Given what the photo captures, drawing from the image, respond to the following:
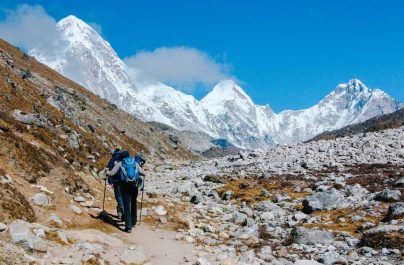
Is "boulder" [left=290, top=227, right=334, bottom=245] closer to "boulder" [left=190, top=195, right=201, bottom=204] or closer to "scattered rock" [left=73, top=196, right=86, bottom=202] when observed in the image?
"scattered rock" [left=73, top=196, right=86, bottom=202]

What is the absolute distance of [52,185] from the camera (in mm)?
23938

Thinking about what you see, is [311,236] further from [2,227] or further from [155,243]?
[2,227]

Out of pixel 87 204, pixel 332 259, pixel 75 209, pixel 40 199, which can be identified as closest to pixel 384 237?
pixel 332 259

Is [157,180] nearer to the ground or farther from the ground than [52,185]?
farther from the ground

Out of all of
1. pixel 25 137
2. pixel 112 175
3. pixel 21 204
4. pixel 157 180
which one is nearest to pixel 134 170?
pixel 112 175

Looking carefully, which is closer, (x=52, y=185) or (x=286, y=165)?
(x=52, y=185)

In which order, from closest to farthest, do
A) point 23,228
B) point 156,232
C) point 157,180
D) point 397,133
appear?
point 23,228, point 156,232, point 157,180, point 397,133

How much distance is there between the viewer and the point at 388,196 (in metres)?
30.1

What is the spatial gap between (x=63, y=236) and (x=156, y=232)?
6.02 meters

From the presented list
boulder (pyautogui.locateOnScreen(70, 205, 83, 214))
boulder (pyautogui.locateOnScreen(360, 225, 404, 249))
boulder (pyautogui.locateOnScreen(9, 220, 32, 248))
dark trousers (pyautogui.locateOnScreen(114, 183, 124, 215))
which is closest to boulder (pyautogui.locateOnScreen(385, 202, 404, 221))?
boulder (pyautogui.locateOnScreen(360, 225, 404, 249))

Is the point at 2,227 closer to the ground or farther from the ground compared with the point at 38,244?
farther from the ground

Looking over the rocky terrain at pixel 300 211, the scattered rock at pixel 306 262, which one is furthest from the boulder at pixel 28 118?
the scattered rock at pixel 306 262

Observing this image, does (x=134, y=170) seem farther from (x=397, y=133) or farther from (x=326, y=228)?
(x=397, y=133)

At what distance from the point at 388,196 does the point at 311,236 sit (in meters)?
10.2
